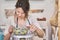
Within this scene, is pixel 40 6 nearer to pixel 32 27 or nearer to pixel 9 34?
pixel 32 27

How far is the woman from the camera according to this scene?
106 centimetres

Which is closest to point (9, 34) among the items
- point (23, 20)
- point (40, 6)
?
point (23, 20)

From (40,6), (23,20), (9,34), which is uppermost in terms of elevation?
(40,6)

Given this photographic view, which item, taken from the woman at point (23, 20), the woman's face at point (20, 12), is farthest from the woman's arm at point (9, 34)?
the woman's face at point (20, 12)

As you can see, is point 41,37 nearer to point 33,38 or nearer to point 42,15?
point 33,38

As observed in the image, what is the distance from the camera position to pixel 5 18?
1.07 m

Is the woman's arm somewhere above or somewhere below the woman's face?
below

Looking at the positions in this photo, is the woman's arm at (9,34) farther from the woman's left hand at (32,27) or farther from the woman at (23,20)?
the woman's left hand at (32,27)

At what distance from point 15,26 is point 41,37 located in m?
0.22

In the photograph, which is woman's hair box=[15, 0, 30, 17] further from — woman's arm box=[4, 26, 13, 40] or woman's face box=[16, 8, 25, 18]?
woman's arm box=[4, 26, 13, 40]

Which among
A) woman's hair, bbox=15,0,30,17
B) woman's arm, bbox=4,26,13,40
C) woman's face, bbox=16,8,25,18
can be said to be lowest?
woman's arm, bbox=4,26,13,40

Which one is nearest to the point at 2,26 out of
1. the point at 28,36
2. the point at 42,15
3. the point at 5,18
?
the point at 5,18

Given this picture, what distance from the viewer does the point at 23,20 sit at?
1.07 m

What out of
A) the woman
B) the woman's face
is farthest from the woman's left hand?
the woman's face
